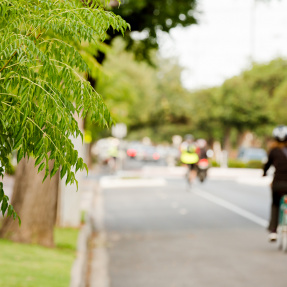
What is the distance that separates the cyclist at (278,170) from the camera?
9836 millimetres

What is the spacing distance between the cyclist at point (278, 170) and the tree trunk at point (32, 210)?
3.57 metres

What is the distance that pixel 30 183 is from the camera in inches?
404

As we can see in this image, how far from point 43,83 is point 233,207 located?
51.4 feet

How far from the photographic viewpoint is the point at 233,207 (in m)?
18.5

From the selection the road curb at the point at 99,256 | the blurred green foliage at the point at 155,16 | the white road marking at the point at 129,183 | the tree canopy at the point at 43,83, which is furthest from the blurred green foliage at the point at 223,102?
the tree canopy at the point at 43,83

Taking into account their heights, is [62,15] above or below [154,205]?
above

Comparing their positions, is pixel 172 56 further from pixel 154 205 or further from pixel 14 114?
pixel 14 114

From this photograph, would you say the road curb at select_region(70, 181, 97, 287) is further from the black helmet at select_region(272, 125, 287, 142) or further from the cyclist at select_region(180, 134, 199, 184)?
the cyclist at select_region(180, 134, 199, 184)

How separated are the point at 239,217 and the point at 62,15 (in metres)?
13.0

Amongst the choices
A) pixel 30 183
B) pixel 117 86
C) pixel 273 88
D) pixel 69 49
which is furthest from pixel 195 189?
pixel 273 88

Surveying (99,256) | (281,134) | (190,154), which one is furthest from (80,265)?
(190,154)

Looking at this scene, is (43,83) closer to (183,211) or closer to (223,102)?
(183,211)

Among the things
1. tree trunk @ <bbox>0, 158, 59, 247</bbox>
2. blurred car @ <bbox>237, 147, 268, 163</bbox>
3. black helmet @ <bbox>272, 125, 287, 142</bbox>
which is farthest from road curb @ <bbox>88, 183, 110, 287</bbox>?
blurred car @ <bbox>237, 147, 268, 163</bbox>

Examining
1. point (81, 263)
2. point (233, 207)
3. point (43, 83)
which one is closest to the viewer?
point (43, 83)
